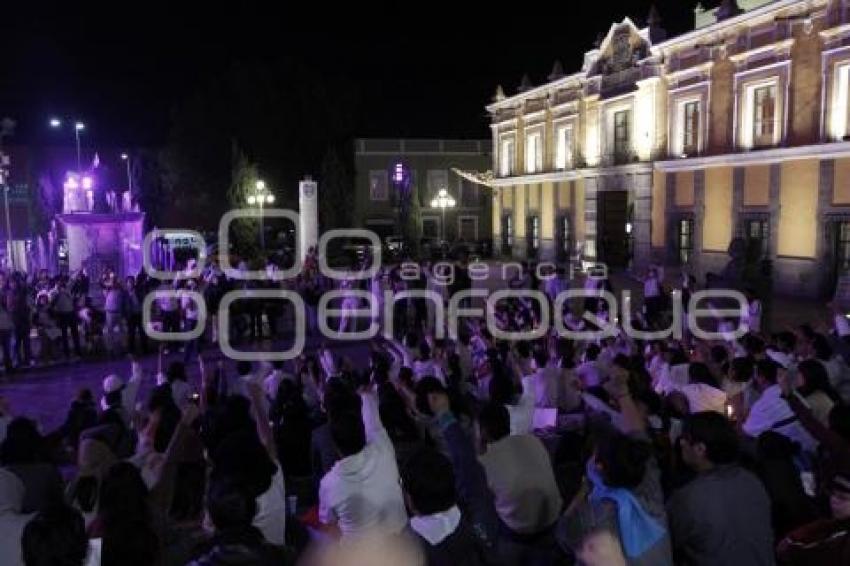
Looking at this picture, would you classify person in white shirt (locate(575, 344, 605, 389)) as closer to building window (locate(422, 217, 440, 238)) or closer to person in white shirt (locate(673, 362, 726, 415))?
person in white shirt (locate(673, 362, 726, 415))

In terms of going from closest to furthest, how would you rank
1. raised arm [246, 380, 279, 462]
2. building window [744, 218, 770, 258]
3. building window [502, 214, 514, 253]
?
raised arm [246, 380, 279, 462] < building window [744, 218, 770, 258] < building window [502, 214, 514, 253]

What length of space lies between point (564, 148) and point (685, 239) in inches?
377

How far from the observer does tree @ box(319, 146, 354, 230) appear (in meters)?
42.4

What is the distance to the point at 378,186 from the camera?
5081 centimetres

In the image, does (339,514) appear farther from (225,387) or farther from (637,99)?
(637,99)

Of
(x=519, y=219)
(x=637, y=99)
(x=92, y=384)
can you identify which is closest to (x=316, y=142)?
(x=519, y=219)

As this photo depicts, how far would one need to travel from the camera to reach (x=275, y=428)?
22.2 ft

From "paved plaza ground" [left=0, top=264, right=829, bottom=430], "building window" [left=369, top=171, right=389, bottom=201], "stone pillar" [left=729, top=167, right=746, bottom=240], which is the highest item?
"building window" [left=369, top=171, right=389, bottom=201]

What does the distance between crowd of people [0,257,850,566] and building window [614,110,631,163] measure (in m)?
22.1

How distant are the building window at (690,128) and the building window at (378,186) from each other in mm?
26474

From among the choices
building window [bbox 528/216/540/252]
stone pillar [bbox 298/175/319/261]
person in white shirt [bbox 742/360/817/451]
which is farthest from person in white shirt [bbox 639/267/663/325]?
building window [bbox 528/216/540/252]

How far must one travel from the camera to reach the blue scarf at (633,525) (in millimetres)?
3367

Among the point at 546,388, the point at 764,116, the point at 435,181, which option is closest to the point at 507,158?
the point at 435,181

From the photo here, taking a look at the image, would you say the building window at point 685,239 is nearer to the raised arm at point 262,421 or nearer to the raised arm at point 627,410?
the raised arm at point 627,410
